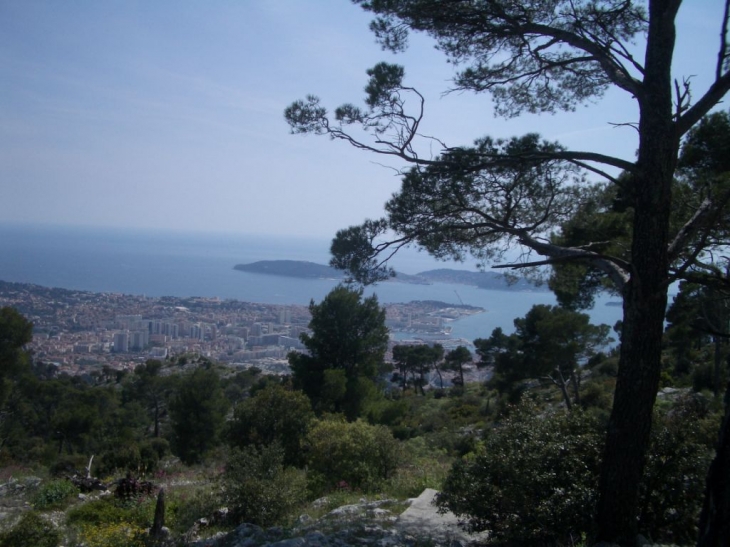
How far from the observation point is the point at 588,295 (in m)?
8.45

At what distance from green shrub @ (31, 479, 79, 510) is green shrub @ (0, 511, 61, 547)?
2.47 m

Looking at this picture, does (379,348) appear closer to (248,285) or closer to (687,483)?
(687,483)

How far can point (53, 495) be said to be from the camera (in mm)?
7512

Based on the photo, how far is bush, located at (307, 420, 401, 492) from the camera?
784 cm

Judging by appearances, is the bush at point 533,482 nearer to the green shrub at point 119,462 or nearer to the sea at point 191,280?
the green shrub at point 119,462

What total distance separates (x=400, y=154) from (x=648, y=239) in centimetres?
245

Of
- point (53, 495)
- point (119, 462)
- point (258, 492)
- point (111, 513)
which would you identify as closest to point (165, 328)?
point (119, 462)

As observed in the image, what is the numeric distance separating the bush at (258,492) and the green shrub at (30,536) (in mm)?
1688

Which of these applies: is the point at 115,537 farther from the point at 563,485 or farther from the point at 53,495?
the point at 563,485

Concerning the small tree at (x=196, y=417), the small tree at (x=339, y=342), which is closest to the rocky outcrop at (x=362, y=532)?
the small tree at (x=339, y=342)

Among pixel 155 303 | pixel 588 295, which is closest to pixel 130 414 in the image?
pixel 588 295

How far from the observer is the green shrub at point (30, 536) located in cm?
486

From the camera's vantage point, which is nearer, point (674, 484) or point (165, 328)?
point (674, 484)

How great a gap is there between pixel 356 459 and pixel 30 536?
4417 mm
